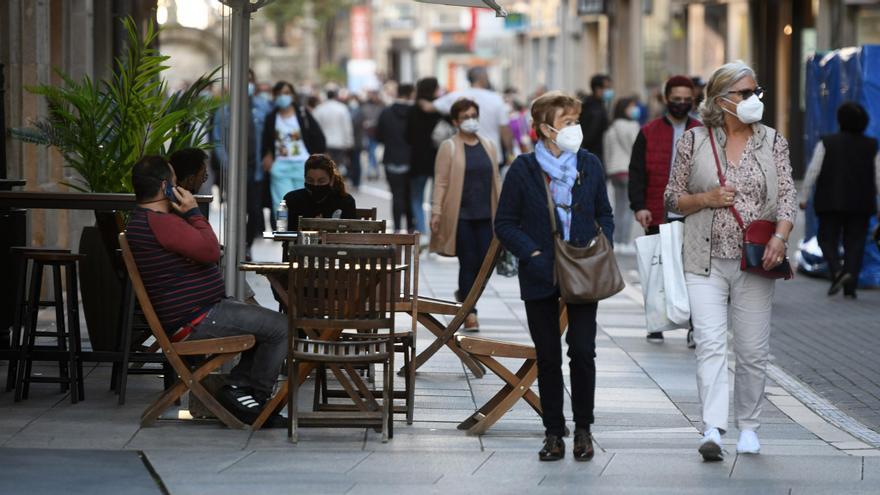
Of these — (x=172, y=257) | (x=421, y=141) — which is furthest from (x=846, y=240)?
(x=172, y=257)

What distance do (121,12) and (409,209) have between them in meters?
4.62

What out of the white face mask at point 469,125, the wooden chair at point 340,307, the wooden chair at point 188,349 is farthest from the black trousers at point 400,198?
the wooden chair at point 340,307

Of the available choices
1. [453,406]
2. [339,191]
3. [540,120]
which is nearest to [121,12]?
[339,191]

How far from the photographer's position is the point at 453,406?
936cm

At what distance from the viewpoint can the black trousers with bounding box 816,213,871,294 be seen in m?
15.4

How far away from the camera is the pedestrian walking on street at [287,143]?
17188mm

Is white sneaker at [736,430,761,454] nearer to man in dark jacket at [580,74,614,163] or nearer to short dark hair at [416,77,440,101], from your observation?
short dark hair at [416,77,440,101]

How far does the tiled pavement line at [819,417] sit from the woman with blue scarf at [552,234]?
1.40 metres

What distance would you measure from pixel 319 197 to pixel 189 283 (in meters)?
2.17

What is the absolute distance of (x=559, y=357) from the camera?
785 cm

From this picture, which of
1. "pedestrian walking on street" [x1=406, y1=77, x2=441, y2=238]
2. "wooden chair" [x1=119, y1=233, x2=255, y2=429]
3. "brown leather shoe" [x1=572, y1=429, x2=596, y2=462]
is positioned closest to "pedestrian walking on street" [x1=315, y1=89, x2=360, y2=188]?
"pedestrian walking on street" [x1=406, y1=77, x2=441, y2=238]

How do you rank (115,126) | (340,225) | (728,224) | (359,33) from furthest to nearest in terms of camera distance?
(359,33) < (115,126) < (340,225) < (728,224)

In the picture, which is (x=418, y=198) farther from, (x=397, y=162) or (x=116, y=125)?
(x=116, y=125)

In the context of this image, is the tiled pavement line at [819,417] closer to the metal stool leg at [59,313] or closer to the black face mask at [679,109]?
the black face mask at [679,109]
